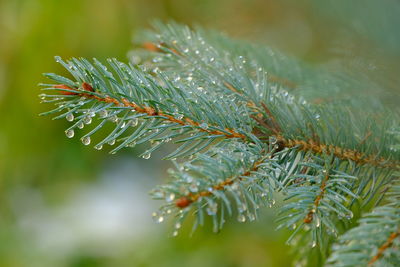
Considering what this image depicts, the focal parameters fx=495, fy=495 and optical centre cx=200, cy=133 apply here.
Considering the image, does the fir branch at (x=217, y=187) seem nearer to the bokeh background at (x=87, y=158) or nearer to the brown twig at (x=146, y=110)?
the brown twig at (x=146, y=110)

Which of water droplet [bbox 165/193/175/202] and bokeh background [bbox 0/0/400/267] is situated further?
bokeh background [bbox 0/0/400/267]

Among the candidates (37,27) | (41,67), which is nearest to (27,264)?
(41,67)

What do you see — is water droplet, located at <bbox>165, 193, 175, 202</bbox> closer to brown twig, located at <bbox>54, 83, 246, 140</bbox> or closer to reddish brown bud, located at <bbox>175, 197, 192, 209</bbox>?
reddish brown bud, located at <bbox>175, 197, 192, 209</bbox>

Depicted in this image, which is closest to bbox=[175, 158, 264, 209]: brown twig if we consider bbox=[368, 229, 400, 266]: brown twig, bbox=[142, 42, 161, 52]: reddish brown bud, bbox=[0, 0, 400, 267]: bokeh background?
bbox=[368, 229, 400, 266]: brown twig

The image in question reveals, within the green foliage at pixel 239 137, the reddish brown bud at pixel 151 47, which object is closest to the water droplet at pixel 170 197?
the green foliage at pixel 239 137

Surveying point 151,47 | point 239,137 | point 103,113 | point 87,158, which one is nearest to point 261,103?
point 239,137

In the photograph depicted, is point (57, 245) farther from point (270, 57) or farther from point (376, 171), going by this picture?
point (376, 171)
